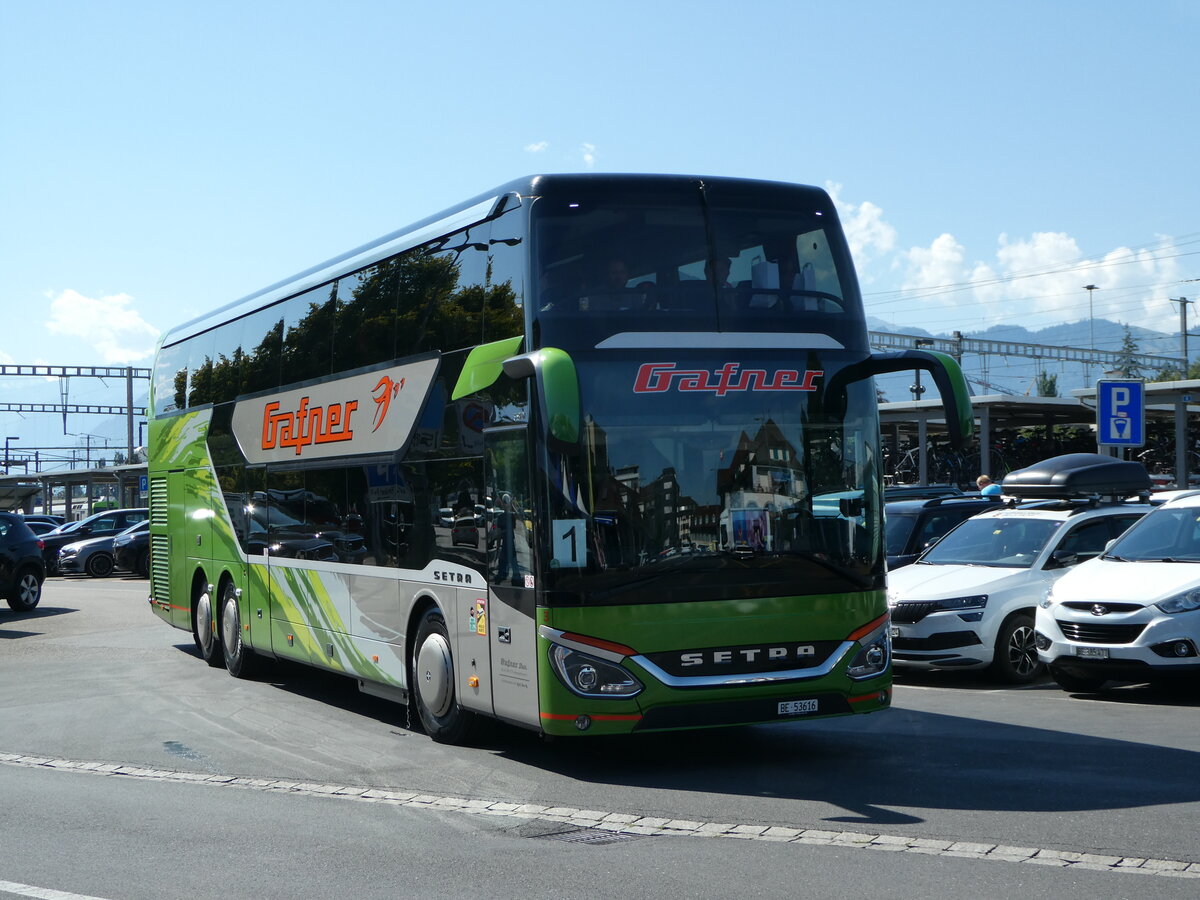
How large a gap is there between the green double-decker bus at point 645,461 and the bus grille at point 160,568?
8557 mm

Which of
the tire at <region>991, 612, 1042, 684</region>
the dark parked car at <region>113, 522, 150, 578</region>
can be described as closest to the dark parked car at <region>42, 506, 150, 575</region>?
the dark parked car at <region>113, 522, 150, 578</region>

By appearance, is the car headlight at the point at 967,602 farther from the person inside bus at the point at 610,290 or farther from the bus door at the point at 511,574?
the person inside bus at the point at 610,290

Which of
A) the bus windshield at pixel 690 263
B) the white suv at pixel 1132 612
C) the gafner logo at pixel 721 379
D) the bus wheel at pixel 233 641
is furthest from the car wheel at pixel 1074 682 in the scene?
the bus wheel at pixel 233 641

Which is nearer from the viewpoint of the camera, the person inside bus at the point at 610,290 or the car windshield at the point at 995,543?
the person inside bus at the point at 610,290

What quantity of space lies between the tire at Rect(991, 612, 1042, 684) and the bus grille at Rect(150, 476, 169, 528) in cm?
1053

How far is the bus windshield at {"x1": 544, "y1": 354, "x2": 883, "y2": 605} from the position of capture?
8.54 m

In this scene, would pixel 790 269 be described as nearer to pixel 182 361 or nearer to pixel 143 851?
pixel 143 851

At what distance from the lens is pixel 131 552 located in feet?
121

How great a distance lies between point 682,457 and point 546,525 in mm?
949

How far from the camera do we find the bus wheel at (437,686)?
10070 millimetres

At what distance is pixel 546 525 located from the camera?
28.0ft

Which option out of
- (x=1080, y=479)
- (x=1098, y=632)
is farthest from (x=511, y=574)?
(x=1080, y=479)

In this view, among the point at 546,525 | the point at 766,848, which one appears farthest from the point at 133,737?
the point at 766,848

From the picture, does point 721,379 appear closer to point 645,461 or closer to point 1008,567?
point 645,461
